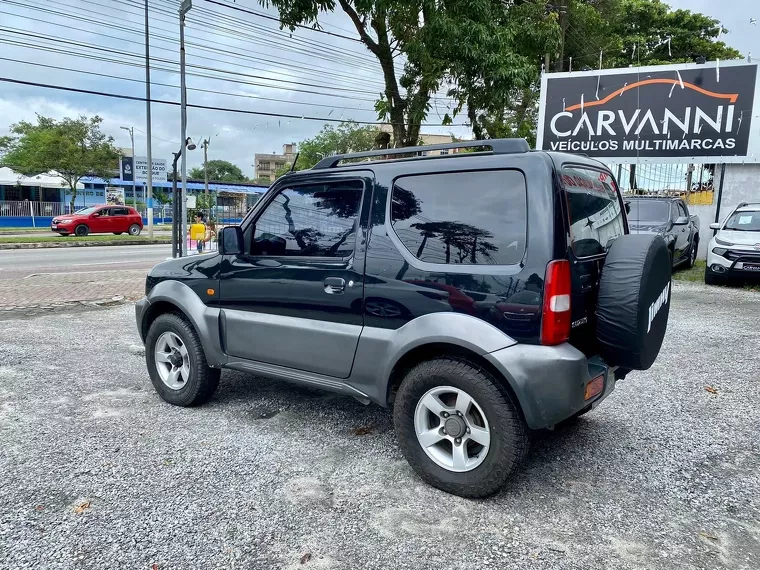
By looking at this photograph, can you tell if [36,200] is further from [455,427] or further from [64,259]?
[455,427]

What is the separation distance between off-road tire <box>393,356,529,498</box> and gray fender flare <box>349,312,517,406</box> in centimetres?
14

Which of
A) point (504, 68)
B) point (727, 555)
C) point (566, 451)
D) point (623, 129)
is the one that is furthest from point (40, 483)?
point (623, 129)

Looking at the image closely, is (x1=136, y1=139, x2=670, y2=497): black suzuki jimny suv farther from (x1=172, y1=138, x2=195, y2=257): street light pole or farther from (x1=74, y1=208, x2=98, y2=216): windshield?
(x1=74, y1=208, x2=98, y2=216): windshield

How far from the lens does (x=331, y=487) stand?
3.12 m

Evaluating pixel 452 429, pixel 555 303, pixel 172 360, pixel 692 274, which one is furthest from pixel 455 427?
A: pixel 692 274

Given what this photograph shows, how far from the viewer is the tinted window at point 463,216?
113 inches

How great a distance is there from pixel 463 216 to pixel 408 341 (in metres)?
0.77

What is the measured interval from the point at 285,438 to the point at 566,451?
1.91 metres

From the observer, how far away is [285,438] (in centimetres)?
378

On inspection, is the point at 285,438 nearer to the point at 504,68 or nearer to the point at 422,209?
the point at 422,209

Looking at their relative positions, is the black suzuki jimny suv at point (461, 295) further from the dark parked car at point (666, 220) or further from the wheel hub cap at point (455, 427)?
the dark parked car at point (666, 220)

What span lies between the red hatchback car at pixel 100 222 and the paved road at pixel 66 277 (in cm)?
845

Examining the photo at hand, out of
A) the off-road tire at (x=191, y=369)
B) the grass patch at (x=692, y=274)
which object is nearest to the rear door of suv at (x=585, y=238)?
the off-road tire at (x=191, y=369)

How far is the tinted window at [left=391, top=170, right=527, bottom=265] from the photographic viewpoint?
2867mm
